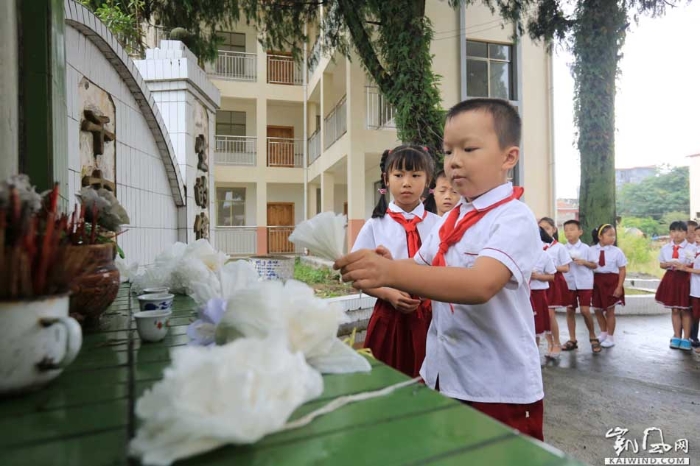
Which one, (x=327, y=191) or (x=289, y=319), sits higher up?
(x=327, y=191)

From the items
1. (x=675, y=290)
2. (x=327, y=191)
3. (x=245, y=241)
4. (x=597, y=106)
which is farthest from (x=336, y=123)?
(x=675, y=290)

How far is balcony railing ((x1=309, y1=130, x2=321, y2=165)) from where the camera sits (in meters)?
13.9

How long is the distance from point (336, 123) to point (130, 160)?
27.1 ft

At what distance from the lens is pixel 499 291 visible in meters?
1.38

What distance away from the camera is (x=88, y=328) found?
1.35 meters

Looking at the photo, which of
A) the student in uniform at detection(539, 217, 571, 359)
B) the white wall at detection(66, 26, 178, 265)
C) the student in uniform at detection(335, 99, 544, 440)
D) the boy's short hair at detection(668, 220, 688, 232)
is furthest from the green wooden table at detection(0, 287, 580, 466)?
the boy's short hair at detection(668, 220, 688, 232)

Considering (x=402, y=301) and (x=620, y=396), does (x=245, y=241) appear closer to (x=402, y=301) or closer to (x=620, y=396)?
A: (x=620, y=396)

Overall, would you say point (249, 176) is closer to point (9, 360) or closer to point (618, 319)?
point (618, 319)

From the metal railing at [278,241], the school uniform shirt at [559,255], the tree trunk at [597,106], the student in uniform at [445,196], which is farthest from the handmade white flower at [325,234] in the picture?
the metal railing at [278,241]

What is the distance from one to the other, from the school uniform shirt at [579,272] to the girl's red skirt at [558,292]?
0.36 feet

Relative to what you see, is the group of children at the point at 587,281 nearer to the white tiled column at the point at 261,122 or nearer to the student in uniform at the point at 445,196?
the student in uniform at the point at 445,196

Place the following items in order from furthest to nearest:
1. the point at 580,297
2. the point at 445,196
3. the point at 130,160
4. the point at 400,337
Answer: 1. the point at 580,297
2. the point at 130,160
3. the point at 445,196
4. the point at 400,337

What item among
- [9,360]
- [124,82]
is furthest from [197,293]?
[124,82]

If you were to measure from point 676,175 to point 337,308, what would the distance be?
49.3 meters
